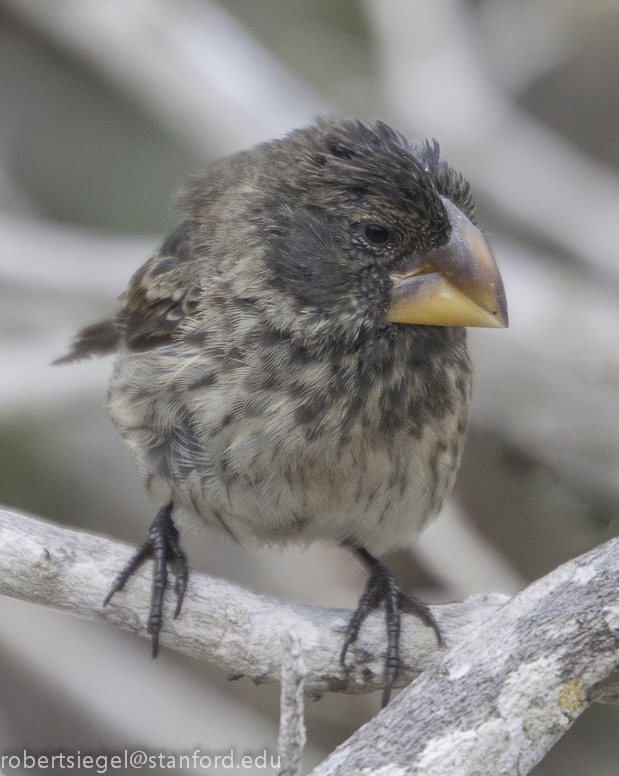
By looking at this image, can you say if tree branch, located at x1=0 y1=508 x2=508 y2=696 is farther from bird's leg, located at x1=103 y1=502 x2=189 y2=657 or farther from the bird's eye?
the bird's eye

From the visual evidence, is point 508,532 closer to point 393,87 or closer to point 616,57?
point 393,87

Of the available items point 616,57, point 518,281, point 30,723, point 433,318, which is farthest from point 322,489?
point 616,57

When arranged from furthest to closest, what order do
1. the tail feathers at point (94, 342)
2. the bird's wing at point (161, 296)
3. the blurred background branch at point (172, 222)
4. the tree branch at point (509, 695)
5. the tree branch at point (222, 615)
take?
1. the blurred background branch at point (172, 222)
2. the tail feathers at point (94, 342)
3. the bird's wing at point (161, 296)
4. the tree branch at point (222, 615)
5. the tree branch at point (509, 695)

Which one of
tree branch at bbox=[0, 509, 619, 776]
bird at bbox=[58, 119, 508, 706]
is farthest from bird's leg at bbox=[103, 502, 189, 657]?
tree branch at bbox=[0, 509, 619, 776]

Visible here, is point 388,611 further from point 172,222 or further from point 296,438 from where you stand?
point 172,222

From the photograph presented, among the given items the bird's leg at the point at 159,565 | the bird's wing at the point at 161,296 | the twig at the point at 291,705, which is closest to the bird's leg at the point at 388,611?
the bird's leg at the point at 159,565

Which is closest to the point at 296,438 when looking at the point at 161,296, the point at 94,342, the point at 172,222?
the point at 161,296

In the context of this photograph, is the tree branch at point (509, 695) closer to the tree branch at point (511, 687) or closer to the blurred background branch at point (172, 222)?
the tree branch at point (511, 687)
